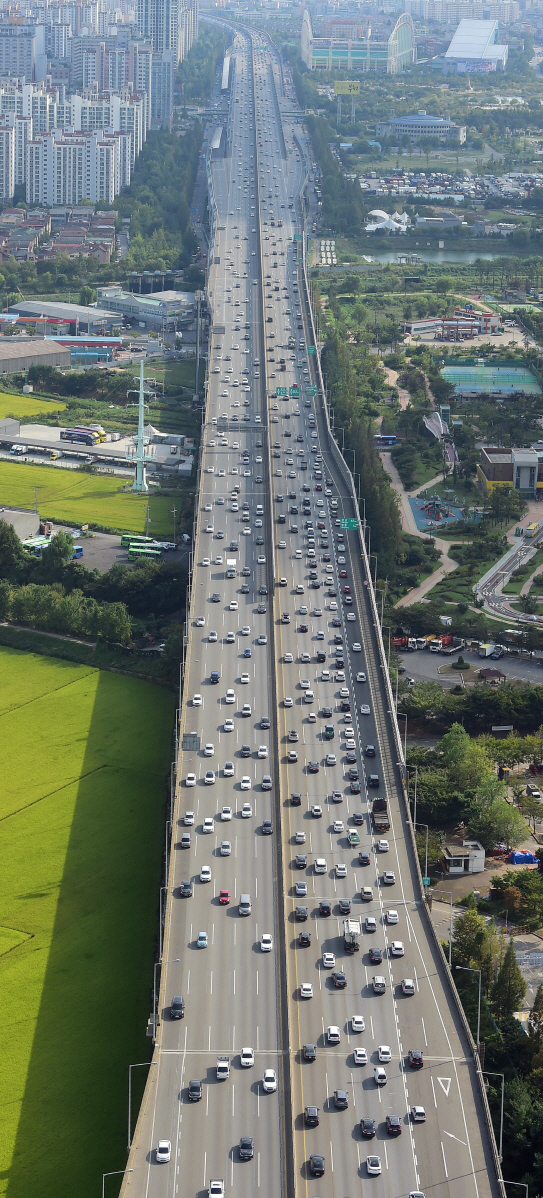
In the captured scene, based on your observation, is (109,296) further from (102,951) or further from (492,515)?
(102,951)

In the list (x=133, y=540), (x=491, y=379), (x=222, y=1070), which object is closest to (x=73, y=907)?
(x=222, y=1070)

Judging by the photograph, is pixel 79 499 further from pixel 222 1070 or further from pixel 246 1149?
pixel 246 1149

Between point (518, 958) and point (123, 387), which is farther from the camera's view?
point (123, 387)

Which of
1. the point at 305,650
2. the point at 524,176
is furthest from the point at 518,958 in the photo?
the point at 524,176

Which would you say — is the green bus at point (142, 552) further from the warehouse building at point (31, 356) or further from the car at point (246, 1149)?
the car at point (246, 1149)

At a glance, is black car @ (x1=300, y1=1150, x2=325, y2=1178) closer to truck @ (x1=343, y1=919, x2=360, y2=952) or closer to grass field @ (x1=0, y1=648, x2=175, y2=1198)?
grass field @ (x1=0, y1=648, x2=175, y2=1198)

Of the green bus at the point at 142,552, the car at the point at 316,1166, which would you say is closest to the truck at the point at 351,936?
the car at the point at 316,1166

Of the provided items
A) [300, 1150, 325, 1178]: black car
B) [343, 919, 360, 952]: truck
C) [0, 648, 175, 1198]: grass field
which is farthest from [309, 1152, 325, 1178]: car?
[343, 919, 360, 952]: truck
